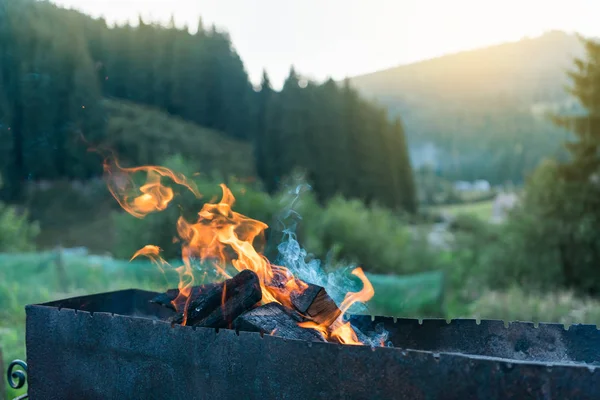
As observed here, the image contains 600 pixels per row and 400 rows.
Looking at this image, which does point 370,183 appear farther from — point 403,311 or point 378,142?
point 403,311

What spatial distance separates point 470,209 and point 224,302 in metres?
24.5

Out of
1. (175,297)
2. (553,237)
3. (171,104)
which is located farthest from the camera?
(171,104)

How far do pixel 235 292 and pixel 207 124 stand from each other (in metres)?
14.3

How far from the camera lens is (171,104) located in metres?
15.7

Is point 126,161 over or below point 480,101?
below

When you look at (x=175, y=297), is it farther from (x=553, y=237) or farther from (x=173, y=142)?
(x=173, y=142)

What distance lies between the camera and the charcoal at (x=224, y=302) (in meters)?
2.59

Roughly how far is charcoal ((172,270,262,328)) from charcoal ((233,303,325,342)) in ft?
0.25

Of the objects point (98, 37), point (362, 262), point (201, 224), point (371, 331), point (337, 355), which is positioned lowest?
point (362, 262)

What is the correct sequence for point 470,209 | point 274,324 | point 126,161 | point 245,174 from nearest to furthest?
point 274,324 → point 245,174 → point 126,161 → point 470,209

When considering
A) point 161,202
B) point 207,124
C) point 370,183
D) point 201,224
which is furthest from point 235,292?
point 370,183

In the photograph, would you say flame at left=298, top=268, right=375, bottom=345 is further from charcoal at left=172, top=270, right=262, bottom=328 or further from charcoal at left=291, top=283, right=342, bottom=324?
charcoal at left=172, top=270, right=262, bottom=328

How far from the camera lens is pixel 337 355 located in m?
2.15

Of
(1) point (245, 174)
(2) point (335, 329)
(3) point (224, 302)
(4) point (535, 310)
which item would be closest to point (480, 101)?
(1) point (245, 174)
